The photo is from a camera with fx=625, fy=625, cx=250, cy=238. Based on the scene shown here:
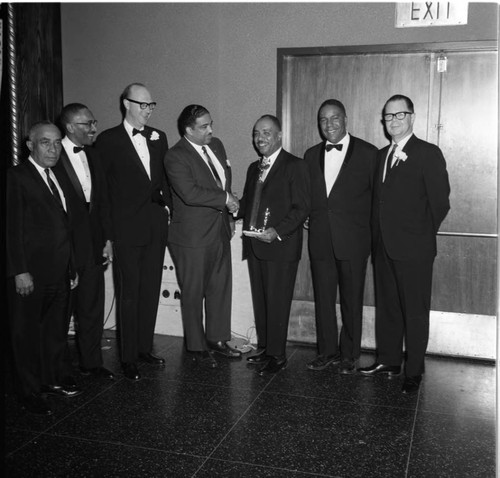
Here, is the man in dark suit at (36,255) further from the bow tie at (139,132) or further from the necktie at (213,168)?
the necktie at (213,168)

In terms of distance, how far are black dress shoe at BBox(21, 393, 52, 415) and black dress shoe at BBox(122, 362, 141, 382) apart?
657 millimetres

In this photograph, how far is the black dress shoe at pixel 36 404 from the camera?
351 cm

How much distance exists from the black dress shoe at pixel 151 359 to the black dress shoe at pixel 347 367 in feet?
4.14

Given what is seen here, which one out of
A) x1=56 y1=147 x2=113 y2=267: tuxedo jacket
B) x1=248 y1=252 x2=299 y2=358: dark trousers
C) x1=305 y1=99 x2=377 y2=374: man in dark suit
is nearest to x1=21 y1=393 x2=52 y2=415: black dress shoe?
x1=56 y1=147 x2=113 y2=267: tuxedo jacket

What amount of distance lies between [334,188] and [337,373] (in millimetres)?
1265

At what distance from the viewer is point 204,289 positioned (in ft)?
14.9

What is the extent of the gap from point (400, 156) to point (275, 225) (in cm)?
95

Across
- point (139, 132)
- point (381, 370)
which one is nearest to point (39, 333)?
point (139, 132)

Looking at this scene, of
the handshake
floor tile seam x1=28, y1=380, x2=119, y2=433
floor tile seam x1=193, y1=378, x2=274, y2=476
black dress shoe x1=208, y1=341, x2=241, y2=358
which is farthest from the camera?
black dress shoe x1=208, y1=341, x2=241, y2=358

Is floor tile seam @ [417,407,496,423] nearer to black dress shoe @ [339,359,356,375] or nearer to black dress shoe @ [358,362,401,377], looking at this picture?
black dress shoe @ [358,362,401,377]

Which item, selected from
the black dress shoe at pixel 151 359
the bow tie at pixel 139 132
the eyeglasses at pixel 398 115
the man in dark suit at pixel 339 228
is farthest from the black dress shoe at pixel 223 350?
the eyeglasses at pixel 398 115

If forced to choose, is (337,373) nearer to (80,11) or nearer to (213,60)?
(213,60)

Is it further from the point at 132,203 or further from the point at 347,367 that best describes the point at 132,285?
the point at 347,367

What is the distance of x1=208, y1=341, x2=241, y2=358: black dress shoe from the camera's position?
460cm
